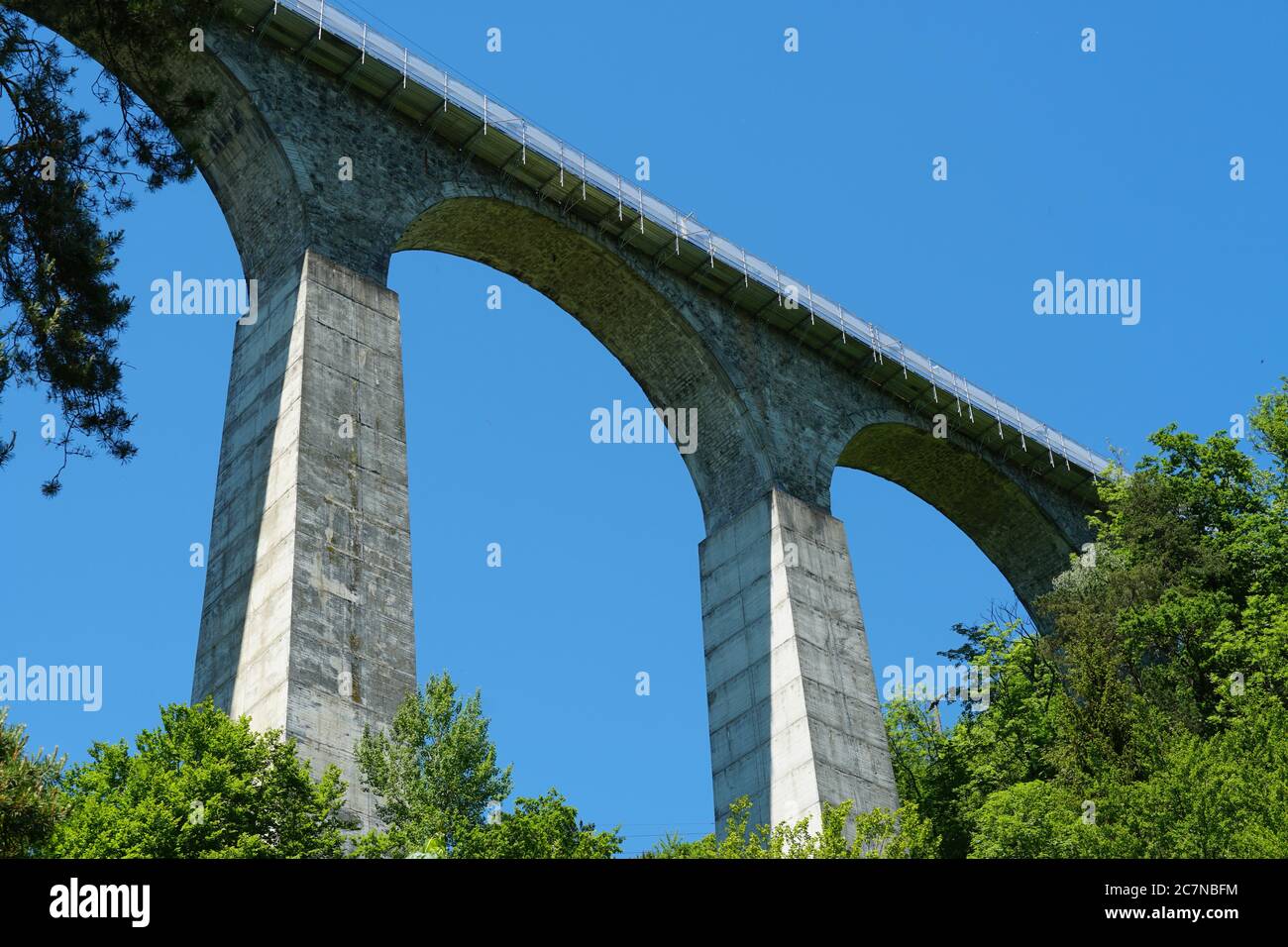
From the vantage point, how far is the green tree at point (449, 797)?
19.9 meters

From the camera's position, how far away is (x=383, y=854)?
19.2 metres

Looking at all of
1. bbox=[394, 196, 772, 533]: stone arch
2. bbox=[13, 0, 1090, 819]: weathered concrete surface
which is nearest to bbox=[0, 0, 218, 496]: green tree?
bbox=[13, 0, 1090, 819]: weathered concrete surface

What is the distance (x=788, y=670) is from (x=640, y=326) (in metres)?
8.27

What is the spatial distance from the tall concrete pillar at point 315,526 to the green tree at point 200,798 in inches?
74.5

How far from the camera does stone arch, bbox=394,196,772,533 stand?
1273 inches

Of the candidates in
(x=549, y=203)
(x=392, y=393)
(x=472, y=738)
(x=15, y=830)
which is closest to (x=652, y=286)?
(x=549, y=203)

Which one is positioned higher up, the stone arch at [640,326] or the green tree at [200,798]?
the stone arch at [640,326]

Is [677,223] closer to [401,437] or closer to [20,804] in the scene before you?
[401,437]

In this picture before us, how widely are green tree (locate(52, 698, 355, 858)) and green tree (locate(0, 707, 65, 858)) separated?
0.87 metres

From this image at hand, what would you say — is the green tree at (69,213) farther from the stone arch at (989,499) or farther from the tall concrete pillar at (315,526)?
the stone arch at (989,499)

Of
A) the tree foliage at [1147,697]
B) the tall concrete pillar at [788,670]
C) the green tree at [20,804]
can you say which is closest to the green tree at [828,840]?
the tree foliage at [1147,697]

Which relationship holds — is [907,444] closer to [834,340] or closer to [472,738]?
[834,340]

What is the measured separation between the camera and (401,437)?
86.2 ft

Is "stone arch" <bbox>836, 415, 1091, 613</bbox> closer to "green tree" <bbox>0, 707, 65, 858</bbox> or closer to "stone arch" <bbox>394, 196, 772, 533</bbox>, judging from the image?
"stone arch" <bbox>394, 196, 772, 533</bbox>
